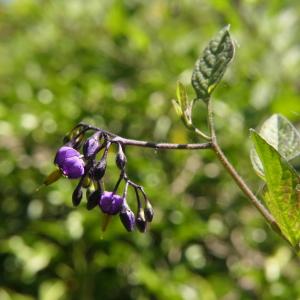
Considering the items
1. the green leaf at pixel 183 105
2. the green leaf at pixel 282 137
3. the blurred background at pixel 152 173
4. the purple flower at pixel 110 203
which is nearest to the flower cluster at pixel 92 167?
the purple flower at pixel 110 203

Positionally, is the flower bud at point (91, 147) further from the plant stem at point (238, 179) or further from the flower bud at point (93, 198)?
the plant stem at point (238, 179)

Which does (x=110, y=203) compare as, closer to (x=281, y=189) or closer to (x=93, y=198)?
(x=93, y=198)

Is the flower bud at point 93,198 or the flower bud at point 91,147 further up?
the flower bud at point 91,147

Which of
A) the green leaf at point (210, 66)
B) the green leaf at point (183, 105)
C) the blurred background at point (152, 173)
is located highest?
the green leaf at point (210, 66)

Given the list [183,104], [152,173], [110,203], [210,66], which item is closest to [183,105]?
[183,104]

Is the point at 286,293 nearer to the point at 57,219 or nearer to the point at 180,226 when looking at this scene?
the point at 180,226

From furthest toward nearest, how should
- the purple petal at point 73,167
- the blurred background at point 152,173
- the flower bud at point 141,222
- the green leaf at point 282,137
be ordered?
the blurred background at point 152,173 → the green leaf at point 282,137 → the flower bud at point 141,222 → the purple petal at point 73,167

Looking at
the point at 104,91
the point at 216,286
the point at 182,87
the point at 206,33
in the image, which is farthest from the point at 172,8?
the point at 182,87
